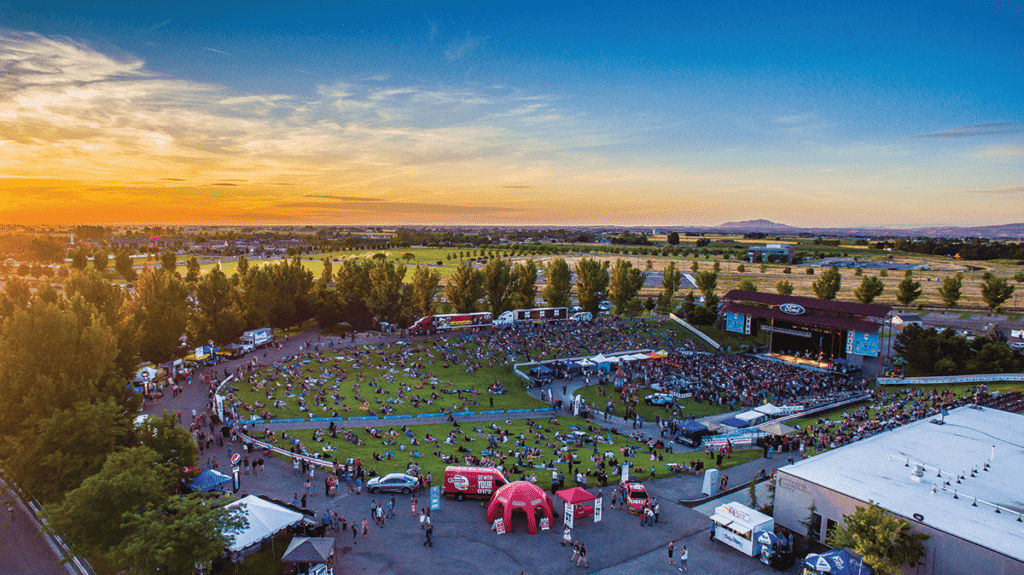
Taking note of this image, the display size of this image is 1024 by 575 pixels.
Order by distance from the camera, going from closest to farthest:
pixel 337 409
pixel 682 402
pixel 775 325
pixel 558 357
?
pixel 337 409
pixel 682 402
pixel 558 357
pixel 775 325

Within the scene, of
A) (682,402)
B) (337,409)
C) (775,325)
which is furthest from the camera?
(775,325)

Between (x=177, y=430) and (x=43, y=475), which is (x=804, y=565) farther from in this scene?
(x=43, y=475)

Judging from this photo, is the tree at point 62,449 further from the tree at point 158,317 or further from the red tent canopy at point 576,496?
the tree at point 158,317

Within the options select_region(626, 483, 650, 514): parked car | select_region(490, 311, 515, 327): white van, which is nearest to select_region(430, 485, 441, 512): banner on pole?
select_region(626, 483, 650, 514): parked car

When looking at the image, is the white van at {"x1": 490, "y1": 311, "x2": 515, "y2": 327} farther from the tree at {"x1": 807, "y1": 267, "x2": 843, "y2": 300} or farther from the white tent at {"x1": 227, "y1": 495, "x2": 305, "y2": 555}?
the tree at {"x1": 807, "y1": 267, "x2": 843, "y2": 300}

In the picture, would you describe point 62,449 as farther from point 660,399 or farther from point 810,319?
point 810,319

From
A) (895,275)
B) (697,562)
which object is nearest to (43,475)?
(697,562)

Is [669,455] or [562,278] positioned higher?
[562,278]

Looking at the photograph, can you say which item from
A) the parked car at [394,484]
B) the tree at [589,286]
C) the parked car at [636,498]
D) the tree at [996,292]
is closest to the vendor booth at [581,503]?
the parked car at [636,498]
